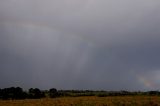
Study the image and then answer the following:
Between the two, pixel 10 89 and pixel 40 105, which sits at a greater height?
pixel 10 89

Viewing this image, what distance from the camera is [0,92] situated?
86.1 m

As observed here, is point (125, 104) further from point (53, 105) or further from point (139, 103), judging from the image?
point (53, 105)

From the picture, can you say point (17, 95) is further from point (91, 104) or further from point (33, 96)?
point (91, 104)

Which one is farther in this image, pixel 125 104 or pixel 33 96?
pixel 33 96

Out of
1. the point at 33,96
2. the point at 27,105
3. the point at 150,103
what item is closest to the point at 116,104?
the point at 150,103

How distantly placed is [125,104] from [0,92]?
42143 millimetres

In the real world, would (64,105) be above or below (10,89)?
below

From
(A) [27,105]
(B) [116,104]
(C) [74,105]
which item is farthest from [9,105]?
(B) [116,104]

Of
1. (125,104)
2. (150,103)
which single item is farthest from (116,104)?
(150,103)

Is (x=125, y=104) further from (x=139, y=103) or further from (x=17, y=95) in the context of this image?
(x=17, y=95)

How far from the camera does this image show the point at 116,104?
181 ft

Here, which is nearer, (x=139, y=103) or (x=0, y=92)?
(x=139, y=103)

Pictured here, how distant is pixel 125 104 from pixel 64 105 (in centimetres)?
965

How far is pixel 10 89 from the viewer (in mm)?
87812
